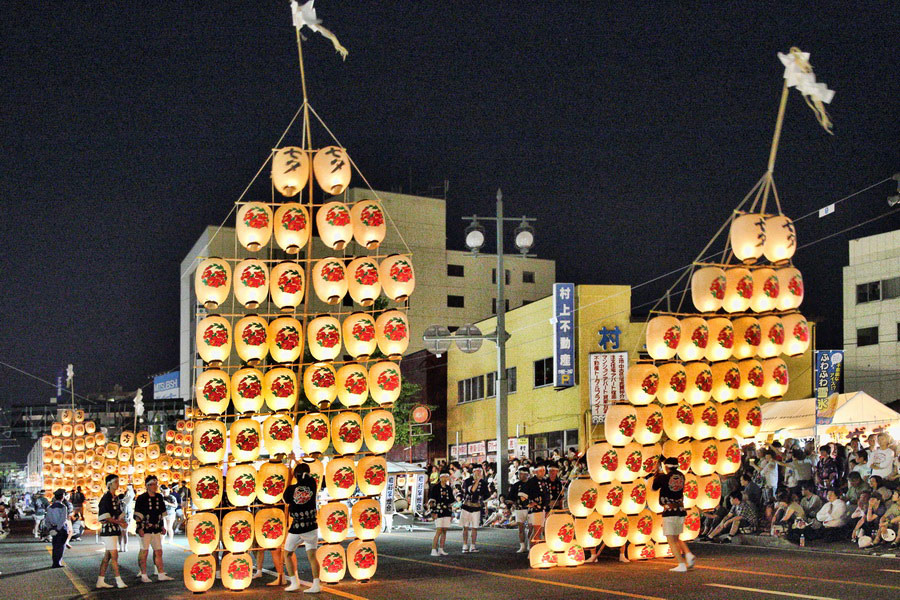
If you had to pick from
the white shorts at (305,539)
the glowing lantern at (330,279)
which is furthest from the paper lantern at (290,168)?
the white shorts at (305,539)

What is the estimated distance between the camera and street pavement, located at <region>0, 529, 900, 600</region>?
43.2ft

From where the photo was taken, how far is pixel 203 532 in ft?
50.5

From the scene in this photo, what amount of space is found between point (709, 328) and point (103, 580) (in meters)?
12.2

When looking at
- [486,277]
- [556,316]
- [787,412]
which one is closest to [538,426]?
[556,316]

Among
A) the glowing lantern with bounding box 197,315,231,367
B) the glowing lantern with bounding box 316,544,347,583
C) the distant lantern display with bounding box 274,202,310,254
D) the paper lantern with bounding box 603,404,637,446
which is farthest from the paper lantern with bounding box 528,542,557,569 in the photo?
the distant lantern display with bounding box 274,202,310,254

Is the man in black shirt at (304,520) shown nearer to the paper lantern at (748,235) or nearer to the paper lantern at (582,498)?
the paper lantern at (582,498)

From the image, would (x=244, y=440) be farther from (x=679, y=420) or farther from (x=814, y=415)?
(x=814, y=415)

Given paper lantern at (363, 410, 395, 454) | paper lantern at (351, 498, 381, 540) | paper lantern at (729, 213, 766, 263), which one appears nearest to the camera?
paper lantern at (351, 498, 381, 540)

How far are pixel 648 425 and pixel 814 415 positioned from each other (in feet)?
31.5

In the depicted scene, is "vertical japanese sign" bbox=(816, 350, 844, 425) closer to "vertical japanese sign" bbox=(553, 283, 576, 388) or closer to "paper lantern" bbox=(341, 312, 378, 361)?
"vertical japanese sign" bbox=(553, 283, 576, 388)

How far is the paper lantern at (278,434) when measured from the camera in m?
16.4

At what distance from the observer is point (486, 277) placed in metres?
62.4

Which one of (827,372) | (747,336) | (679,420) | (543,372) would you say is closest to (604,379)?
(543,372)

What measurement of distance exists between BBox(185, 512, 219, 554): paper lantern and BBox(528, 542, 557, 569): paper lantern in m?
5.46
